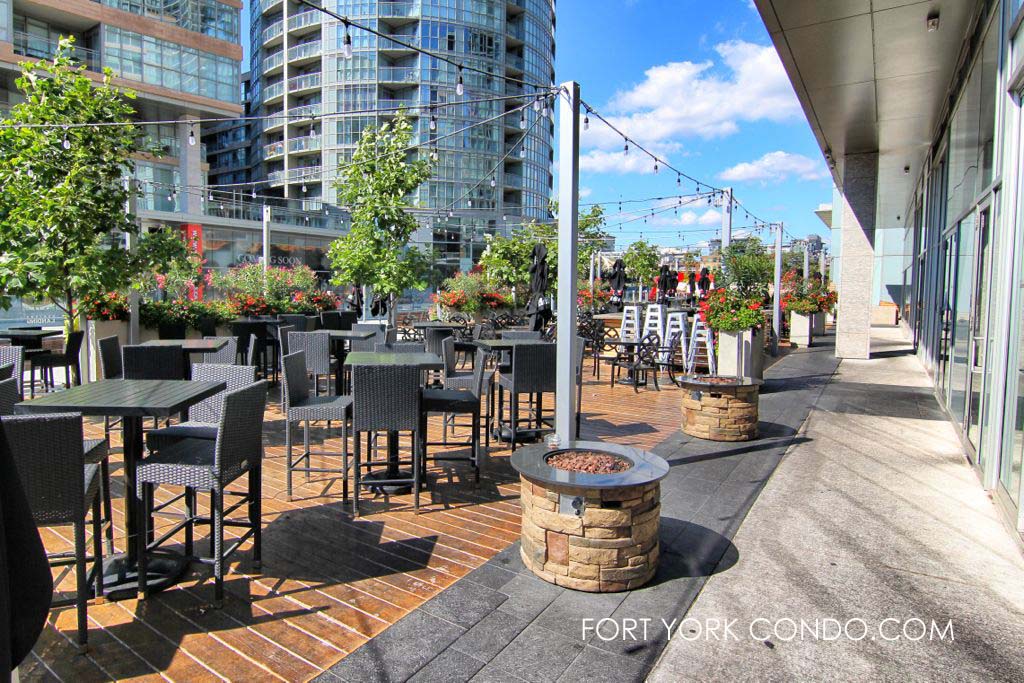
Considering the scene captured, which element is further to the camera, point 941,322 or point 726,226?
point 726,226

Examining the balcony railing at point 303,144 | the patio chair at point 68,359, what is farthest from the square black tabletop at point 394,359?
the balcony railing at point 303,144

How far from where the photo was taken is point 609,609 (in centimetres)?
282

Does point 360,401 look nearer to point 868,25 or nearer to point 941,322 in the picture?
point 868,25

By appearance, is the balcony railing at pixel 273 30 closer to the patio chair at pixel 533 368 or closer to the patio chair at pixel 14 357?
the patio chair at pixel 14 357

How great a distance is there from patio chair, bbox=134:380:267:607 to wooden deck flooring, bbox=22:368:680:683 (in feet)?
0.55

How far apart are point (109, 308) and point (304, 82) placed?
44138mm

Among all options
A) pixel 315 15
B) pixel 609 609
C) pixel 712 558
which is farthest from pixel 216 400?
pixel 315 15

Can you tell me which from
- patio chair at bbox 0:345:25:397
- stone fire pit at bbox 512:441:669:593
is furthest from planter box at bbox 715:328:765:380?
patio chair at bbox 0:345:25:397

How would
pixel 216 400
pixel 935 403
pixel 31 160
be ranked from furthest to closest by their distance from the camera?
pixel 935 403 → pixel 31 160 → pixel 216 400

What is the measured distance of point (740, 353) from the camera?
890 centimetres

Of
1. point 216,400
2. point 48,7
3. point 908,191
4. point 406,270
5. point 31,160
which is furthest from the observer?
point 48,7

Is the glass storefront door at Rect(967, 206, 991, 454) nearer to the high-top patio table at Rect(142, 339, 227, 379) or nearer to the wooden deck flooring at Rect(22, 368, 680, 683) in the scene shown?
the wooden deck flooring at Rect(22, 368, 680, 683)

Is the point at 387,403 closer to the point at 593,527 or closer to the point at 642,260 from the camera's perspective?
the point at 593,527

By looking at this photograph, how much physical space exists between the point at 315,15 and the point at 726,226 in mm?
44067
